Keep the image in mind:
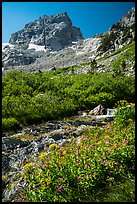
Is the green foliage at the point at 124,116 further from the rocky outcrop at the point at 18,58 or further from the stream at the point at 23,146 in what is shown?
the rocky outcrop at the point at 18,58

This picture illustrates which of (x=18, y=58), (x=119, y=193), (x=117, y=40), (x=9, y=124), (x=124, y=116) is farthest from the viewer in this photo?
(x=18, y=58)

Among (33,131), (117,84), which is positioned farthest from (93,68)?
(33,131)

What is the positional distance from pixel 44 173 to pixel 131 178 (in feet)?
4.81

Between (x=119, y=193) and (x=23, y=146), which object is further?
(x=23, y=146)

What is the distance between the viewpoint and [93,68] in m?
54.8

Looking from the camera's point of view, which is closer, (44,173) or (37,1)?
(37,1)

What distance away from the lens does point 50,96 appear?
19.1m

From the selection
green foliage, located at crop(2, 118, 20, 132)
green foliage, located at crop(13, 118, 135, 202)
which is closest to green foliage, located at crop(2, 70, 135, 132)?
green foliage, located at crop(2, 118, 20, 132)

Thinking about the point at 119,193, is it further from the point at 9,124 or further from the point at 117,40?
the point at 117,40

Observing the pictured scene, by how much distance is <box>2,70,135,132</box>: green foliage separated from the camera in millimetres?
15680

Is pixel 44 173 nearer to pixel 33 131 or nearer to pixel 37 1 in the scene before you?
pixel 37 1

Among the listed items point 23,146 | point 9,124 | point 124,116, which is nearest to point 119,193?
point 124,116

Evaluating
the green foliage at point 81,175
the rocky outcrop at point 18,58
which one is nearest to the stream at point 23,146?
the green foliage at point 81,175

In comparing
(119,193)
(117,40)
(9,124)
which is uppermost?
(117,40)
